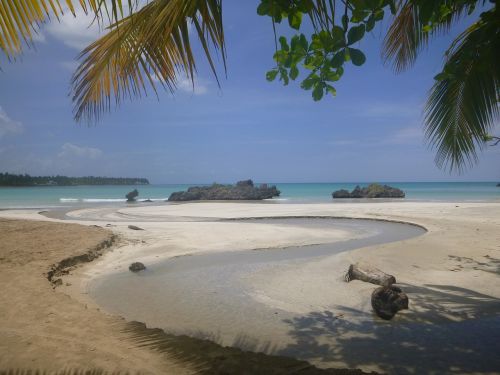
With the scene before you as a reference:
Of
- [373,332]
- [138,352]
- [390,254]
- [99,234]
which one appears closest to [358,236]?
[390,254]

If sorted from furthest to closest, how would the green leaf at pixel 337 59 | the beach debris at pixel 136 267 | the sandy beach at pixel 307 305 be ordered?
the beach debris at pixel 136 267, the sandy beach at pixel 307 305, the green leaf at pixel 337 59

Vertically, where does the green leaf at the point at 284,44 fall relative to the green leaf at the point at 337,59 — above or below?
above

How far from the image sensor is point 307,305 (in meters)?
4.60

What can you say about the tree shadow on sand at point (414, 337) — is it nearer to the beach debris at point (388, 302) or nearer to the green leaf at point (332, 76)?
the beach debris at point (388, 302)

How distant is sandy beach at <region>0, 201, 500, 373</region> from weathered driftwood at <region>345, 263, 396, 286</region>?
0.51 ft

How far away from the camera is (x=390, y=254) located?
725cm

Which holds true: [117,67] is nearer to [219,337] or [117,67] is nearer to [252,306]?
Result: [219,337]

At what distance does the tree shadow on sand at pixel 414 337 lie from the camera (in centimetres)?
305

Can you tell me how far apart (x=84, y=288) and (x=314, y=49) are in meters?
5.17

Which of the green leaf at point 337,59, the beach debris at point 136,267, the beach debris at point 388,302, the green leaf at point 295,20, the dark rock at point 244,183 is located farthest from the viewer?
the dark rock at point 244,183

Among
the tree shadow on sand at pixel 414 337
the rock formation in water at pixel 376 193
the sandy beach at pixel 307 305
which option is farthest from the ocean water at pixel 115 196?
the tree shadow on sand at pixel 414 337

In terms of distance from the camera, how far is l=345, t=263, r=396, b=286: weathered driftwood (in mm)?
5152

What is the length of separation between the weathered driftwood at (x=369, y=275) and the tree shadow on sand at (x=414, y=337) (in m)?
0.51

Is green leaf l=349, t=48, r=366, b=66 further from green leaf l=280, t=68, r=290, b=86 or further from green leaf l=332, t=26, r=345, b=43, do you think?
green leaf l=280, t=68, r=290, b=86
